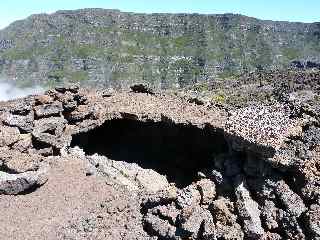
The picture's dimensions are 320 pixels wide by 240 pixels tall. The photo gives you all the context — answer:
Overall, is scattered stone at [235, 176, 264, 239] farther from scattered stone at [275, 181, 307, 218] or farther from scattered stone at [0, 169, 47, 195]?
scattered stone at [0, 169, 47, 195]

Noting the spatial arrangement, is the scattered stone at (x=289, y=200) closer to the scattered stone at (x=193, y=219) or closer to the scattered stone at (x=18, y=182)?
the scattered stone at (x=193, y=219)

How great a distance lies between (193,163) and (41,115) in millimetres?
9980

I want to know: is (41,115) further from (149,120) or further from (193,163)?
(193,163)

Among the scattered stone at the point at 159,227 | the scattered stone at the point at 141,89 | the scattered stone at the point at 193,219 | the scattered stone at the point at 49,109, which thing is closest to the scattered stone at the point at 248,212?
the scattered stone at the point at 193,219

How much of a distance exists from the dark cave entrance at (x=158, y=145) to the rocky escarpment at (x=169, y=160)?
73 mm

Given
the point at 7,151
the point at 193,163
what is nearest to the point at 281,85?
the point at 193,163

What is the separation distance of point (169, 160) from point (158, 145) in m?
1.22

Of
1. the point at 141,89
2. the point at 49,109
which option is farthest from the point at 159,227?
the point at 141,89

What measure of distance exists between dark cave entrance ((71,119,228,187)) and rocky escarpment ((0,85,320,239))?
7 cm

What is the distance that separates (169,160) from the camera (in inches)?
1323

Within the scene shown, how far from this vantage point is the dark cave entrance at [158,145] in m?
31.2

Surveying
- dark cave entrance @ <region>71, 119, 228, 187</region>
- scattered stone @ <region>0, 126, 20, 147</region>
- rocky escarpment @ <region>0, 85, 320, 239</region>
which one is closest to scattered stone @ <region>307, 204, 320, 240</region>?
rocky escarpment @ <region>0, 85, 320, 239</region>

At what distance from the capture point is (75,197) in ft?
85.7

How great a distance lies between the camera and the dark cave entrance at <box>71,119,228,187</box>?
31188 millimetres
